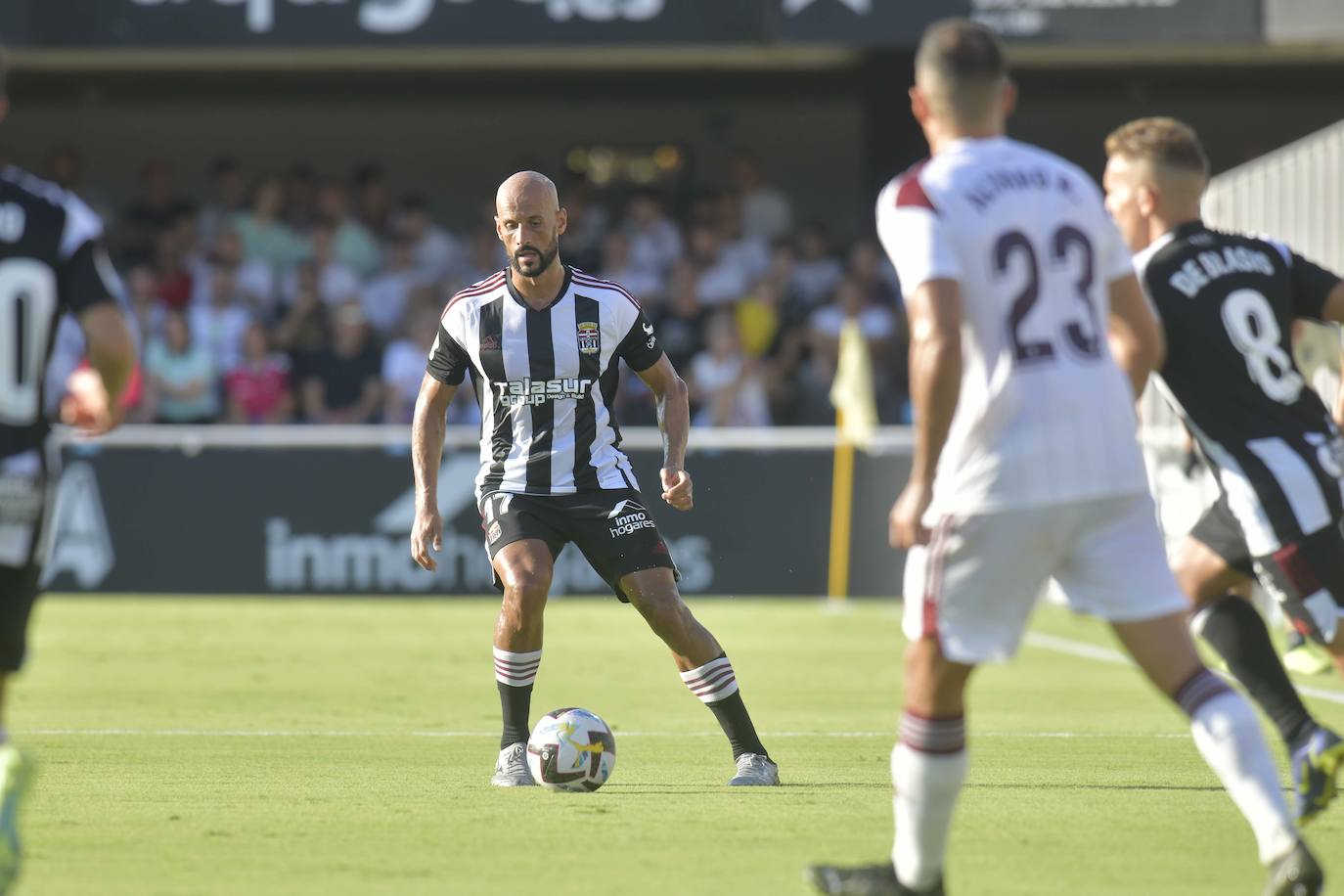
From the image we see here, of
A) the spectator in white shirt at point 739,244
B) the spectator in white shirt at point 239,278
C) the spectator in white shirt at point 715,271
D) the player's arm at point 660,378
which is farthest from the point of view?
the spectator in white shirt at point 739,244

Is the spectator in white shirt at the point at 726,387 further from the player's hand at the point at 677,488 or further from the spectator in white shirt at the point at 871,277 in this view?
the player's hand at the point at 677,488

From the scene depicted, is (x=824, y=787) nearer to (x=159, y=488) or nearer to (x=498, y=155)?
(x=159, y=488)

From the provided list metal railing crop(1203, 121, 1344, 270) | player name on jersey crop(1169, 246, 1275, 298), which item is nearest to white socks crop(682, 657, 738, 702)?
player name on jersey crop(1169, 246, 1275, 298)

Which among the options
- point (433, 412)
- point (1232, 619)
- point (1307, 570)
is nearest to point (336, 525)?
point (433, 412)

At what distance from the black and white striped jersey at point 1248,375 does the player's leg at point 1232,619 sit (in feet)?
1.12

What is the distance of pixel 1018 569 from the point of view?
4.81m

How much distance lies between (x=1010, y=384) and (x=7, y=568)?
2.49 meters

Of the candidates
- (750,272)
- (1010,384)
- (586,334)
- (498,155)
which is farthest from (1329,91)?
(1010,384)

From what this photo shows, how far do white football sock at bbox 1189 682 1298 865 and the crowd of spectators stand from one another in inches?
512

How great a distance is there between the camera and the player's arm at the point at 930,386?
461 centimetres

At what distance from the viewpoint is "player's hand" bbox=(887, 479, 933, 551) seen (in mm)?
4633

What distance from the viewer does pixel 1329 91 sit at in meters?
23.0

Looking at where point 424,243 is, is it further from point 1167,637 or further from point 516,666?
point 1167,637

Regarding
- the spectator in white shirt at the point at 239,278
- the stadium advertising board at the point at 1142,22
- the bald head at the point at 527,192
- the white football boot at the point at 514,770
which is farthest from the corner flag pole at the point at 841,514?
the bald head at the point at 527,192
